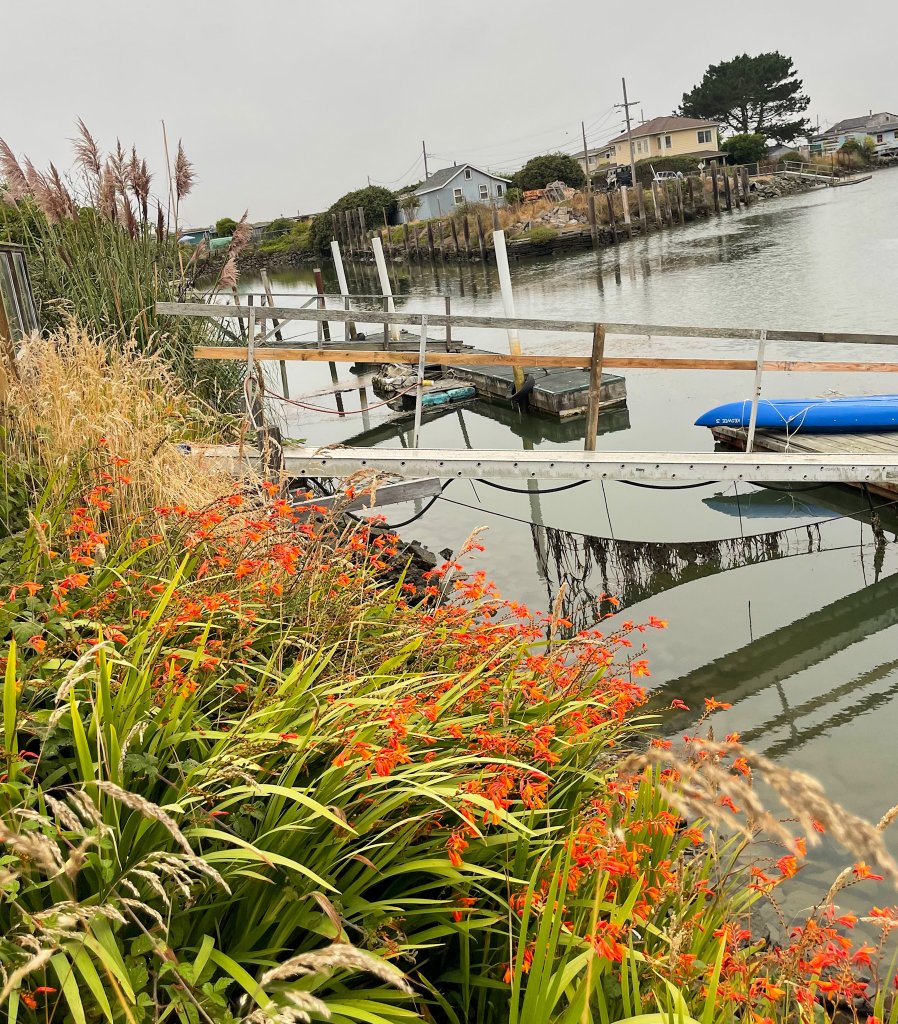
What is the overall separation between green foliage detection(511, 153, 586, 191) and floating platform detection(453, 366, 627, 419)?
5508cm

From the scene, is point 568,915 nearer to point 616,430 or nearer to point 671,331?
point 671,331

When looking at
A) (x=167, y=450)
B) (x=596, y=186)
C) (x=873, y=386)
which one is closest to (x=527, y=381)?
(x=873, y=386)

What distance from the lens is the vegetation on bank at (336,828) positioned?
1496 millimetres

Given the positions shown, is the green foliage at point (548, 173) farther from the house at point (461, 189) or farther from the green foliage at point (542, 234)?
the green foliage at point (542, 234)

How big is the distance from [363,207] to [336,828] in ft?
246

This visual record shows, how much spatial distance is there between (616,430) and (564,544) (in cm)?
580

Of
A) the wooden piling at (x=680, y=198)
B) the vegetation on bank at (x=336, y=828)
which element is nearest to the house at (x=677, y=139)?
the wooden piling at (x=680, y=198)

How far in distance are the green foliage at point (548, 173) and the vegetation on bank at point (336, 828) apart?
68.3 metres

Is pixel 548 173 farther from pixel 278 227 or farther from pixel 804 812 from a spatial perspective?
pixel 804 812

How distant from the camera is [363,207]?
72.5 meters

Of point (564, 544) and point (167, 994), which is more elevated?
point (167, 994)

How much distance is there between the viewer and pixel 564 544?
295 inches

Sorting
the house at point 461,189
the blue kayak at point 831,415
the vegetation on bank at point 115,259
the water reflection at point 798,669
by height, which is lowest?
the water reflection at point 798,669

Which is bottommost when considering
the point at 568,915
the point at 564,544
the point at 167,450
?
the point at 564,544
